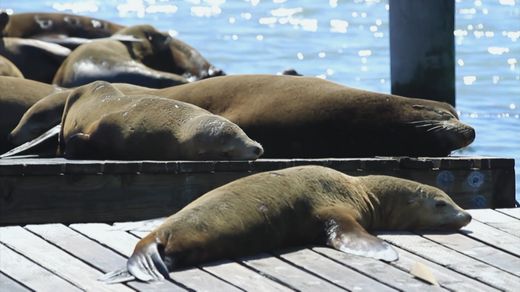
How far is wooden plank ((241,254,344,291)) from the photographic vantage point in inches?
180

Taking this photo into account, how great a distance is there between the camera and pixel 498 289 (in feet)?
15.4

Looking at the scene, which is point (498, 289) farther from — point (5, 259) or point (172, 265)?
point (5, 259)

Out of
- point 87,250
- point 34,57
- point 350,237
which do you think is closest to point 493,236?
point 350,237

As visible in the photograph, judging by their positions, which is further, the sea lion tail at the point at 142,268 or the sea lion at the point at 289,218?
the sea lion at the point at 289,218

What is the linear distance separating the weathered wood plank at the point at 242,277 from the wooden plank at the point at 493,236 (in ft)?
3.42

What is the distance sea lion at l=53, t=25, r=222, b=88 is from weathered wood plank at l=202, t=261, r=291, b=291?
6034mm

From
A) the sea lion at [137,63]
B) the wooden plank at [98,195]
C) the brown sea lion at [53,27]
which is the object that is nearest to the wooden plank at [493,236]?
the wooden plank at [98,195]

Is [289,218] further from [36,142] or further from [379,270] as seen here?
[36,142]

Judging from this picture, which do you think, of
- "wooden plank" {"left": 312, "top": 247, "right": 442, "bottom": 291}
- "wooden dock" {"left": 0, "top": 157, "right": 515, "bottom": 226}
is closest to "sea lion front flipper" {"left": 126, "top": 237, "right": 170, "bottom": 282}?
"wooden plank" {"left": 312, "top": 247, "right": 442, "bottom": 291}

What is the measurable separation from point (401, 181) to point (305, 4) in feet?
63.7

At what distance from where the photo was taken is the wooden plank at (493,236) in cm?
525

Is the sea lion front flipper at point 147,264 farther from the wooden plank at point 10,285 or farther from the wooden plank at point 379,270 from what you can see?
the wooden plank at point 379,270

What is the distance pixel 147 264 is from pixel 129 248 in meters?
0.36

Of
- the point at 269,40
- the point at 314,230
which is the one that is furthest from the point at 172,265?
the point at 269,40
